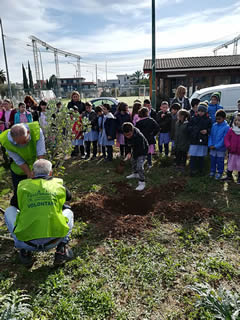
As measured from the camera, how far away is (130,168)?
664 cm

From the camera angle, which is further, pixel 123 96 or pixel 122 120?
pixel 123 96

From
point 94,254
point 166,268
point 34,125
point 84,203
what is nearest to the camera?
point 166,268

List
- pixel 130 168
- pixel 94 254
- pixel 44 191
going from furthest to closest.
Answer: pixel 130 168 → pixel 94 254 → pixel 44 191

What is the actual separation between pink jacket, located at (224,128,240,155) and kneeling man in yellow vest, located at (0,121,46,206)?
3.96 metres

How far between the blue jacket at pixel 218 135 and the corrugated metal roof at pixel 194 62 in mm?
13387

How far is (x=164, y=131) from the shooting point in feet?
22.7

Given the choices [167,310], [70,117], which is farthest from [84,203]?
[167,310]

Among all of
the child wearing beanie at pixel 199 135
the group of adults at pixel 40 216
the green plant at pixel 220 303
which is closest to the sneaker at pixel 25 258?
the group of adults at pixel 40 216

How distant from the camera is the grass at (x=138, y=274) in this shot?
2412 millimetres

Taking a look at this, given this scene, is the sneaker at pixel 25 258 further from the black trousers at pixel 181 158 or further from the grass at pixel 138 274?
the black trousers at pixel 181 158

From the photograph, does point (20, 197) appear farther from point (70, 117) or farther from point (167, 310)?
point (70, 117)

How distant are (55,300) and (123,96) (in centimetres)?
2898

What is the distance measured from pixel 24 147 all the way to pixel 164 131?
172 inches

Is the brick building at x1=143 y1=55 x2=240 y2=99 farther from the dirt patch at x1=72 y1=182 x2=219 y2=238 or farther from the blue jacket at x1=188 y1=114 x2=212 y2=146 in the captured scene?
the dirt patch at x1=72 y1=182 x2=219 y2=238
